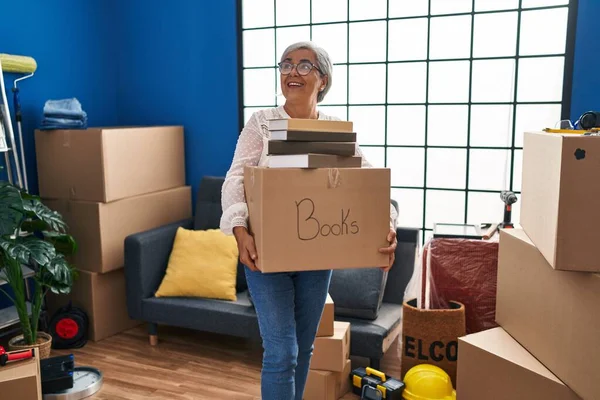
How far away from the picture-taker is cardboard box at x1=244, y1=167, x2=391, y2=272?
155 cm

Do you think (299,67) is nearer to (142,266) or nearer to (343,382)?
(343,382)

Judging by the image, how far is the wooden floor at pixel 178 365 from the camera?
2.61 m

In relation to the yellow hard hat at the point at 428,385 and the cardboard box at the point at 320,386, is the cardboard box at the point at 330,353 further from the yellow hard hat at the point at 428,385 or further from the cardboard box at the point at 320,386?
the yellow hard hat at the point at 428,385

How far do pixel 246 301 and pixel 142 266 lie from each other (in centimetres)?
58

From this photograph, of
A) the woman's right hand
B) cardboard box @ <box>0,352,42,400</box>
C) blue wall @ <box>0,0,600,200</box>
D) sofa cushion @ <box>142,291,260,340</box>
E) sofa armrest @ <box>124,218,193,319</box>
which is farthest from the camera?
blue wall @ <box>0,0,600,200</box>

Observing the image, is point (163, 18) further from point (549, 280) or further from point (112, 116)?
point (549, 280)

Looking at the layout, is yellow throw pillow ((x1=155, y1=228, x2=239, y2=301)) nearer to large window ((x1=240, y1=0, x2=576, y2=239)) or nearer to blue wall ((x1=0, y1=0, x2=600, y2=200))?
blue wall ((x1=0, y1=0, x2=600, y2=200))

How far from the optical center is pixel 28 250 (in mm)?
2592

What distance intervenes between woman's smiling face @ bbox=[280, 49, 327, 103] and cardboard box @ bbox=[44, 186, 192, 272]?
175 cm

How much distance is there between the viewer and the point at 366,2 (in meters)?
3.32

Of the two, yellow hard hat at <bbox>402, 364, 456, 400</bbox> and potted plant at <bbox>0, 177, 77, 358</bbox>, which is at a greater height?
potted plant at <bbox>0, 177, 77, 358</bbox>

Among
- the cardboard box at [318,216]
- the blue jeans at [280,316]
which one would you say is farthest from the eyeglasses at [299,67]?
the blue jeans at [280,316]

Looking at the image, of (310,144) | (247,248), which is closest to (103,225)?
(247,248)

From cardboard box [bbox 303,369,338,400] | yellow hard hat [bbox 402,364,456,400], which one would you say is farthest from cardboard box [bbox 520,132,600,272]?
cardboard box [bbox 303,369,338,400]
